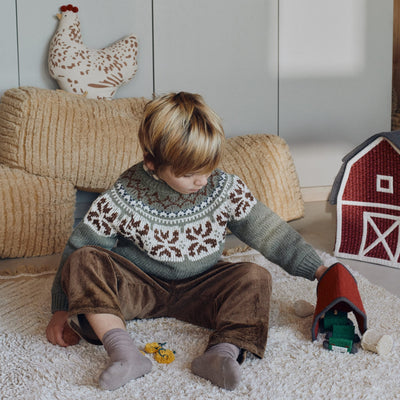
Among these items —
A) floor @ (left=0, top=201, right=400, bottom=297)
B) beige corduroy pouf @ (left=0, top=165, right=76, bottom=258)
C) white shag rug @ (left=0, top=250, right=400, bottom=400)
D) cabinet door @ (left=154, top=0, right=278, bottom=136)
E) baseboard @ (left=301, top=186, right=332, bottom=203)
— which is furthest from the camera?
baseboard @ (left=301, top=186, right=332, bottom=203)

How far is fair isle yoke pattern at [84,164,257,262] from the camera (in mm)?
1114

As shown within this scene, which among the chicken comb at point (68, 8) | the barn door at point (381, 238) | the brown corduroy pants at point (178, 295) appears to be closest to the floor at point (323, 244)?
the barn door at point (381, 238)

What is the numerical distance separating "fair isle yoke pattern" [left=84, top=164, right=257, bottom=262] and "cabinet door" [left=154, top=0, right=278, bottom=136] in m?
1.05

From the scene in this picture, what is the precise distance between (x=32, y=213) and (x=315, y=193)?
49.7 inches

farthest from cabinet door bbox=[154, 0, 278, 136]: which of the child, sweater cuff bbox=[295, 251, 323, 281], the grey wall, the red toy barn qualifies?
sweater cuff bbox=[295, 251, 323, 281]

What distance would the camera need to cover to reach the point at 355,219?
1.58m

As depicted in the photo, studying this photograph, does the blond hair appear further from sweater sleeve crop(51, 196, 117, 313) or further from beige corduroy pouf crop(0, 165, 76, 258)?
beige corduroy pouf crop(0, 165, 76, 258)

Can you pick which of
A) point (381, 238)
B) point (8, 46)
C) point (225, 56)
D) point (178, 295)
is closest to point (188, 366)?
point (178, 295)

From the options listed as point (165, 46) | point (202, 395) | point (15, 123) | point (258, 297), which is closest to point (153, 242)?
point (258, 297)

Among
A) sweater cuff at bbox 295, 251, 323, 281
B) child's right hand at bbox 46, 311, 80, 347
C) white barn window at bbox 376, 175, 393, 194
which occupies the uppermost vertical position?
white barn window at bbox 376, 175, 393, 194

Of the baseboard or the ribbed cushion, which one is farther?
the baseboard

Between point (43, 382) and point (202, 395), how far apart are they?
10.5 inches

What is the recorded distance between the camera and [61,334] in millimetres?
1064

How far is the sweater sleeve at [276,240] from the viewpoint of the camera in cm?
113
